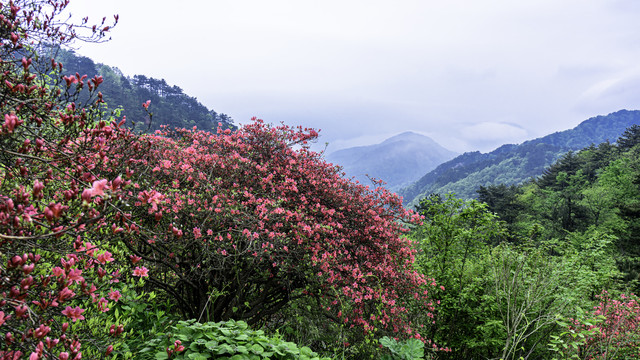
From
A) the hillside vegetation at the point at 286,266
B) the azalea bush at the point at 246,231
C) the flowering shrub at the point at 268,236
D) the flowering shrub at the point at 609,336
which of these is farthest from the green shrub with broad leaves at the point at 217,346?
the flowering shrub at the point at 609,336

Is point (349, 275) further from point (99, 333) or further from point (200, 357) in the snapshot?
point (99, 333)

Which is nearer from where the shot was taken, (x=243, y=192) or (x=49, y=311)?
(x=49, y=311)

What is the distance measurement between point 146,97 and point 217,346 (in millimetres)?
83278

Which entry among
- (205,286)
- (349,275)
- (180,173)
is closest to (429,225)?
(349,275)

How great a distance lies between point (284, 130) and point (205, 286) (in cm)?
337

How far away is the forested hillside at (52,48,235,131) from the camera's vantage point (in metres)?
64.4

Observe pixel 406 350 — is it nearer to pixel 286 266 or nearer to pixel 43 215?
pixel 286 266

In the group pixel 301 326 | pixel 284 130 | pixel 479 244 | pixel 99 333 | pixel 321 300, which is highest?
pixel 284 130

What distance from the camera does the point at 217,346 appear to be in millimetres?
2461

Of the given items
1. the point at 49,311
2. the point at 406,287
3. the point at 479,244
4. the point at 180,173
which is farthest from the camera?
the point at 479,244

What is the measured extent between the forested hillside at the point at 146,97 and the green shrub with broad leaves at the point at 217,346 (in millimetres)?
66970

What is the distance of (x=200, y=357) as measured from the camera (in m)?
2.29

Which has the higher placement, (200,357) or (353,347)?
(200,357)

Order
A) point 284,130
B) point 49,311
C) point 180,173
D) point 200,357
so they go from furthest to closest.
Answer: point 284,130, point 180,173, point 200,357, point 49,311
